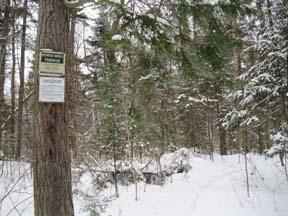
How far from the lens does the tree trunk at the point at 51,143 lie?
99.3 inches

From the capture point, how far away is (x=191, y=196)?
532 cm

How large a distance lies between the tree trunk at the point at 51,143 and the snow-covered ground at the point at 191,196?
1969mm

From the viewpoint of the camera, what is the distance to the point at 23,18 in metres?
8.90

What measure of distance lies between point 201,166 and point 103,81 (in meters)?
4.52

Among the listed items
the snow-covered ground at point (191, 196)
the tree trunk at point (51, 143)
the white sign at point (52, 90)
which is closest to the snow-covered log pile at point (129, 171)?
the snow-covered ground at point (191, 196)

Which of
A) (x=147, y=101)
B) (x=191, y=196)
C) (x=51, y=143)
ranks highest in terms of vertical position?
(x=147, y=101)

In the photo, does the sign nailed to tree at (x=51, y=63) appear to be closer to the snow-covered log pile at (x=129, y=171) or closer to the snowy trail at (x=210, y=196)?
the snowy trail at (x=210, y=196)

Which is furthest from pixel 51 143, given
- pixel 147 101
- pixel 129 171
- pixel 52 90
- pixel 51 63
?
pixel 129 171

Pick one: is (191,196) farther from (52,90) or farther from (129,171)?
(52,90)

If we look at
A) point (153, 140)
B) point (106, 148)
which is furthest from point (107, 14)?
point (106, 148)

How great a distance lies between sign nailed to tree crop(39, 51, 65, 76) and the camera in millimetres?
2607

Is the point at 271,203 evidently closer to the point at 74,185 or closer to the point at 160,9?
the point at 160,9

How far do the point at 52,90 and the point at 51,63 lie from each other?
26 centimetres

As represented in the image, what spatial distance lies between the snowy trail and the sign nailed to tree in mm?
2697
